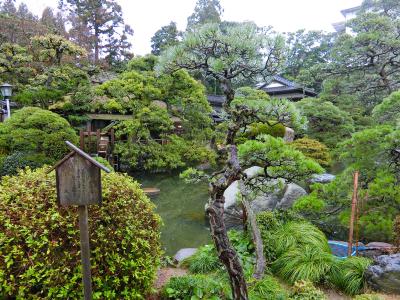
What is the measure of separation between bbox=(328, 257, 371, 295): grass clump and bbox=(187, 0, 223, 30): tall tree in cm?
2587

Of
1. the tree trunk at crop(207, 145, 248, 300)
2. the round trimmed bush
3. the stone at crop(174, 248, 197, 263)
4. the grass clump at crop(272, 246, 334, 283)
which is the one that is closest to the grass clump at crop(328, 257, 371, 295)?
the grass clump at crop(272, 246, 334, 283)

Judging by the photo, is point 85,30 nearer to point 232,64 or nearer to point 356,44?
point 356,44

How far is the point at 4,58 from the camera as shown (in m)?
13.8

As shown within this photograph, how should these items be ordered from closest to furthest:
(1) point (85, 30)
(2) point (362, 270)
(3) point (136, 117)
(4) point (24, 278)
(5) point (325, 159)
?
(4) point (24, 278) < (2) point (362, 270) < (5) point (325, 159) < (3) point (136, 117) < (1) point (85, 30)

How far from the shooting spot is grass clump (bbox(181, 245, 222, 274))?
15.8 feet

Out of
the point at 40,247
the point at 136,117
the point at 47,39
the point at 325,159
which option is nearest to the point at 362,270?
the point at 40,247

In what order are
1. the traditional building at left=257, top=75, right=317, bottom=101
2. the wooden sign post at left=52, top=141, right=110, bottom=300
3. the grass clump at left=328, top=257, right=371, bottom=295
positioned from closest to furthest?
the wooden sign post at left=52, top=141, right=110, bottom=300 < the grass clump at left=328, top=257, right=371, bottom=295 < the traditional building at left=257, top=75, right=317, bottom=101

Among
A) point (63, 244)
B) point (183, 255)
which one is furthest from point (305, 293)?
point (63, 244)

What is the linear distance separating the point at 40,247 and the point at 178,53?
2230mm

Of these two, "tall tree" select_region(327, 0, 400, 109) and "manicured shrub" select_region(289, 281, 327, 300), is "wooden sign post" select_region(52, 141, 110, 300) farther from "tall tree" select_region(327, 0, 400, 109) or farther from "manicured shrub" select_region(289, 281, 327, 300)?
"tall tree" select_region(327, 0, 400, 109)

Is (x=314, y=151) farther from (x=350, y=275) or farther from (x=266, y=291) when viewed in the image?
(x=266, y=291)

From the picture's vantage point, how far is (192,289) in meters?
3.44

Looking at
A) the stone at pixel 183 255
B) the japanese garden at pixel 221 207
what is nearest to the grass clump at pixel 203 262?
the japanese garden at pixel 221 207

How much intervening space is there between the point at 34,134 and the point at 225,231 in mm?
8082
